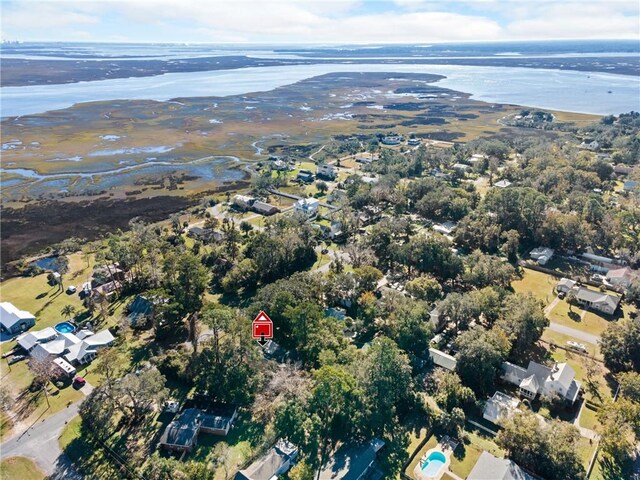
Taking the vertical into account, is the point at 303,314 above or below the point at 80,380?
above

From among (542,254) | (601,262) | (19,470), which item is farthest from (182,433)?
(601,262)

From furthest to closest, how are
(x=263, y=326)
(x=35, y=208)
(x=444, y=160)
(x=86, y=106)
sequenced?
1. (x=86, y=106)
2. (x=444, y=160)
3. (x=35, y=208)
4. (x=263, y=326)

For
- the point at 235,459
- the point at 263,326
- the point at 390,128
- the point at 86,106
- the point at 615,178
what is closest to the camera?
the point at 235,459

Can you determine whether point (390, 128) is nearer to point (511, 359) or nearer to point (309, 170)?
point (309, 170)

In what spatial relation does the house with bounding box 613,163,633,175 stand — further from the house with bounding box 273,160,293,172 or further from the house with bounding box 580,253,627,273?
the house with bounding box 273,160,293,172

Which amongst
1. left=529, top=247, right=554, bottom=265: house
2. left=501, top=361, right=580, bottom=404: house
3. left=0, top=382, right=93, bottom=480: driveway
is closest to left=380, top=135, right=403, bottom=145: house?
left=529, top=247, right=554, bottom=265: house

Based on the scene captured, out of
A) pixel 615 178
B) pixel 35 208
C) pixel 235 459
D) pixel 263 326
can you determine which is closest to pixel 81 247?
pixel 35 208

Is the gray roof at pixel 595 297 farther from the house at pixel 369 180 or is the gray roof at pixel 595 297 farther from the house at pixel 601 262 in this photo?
the house at pixel 369 180
